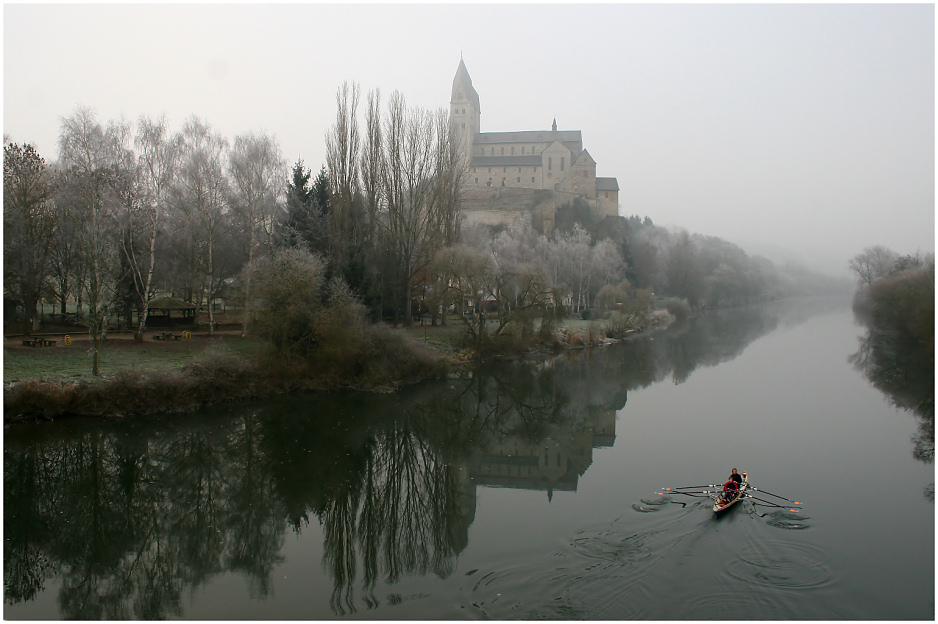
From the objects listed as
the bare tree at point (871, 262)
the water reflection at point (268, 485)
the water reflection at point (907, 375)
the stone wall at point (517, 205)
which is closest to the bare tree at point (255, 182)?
the water reflection at point (268, 485)

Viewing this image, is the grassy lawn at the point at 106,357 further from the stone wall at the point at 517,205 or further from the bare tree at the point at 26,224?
the stone wall at the point at 517,205

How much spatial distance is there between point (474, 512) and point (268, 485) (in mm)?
3917

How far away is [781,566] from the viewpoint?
7.75 metres

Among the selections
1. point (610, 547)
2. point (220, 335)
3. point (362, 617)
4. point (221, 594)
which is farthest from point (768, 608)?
point (220, 335)

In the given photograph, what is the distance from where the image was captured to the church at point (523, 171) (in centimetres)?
6366

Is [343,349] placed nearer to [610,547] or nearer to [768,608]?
[610,547]

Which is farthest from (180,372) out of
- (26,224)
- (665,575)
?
(665,575)

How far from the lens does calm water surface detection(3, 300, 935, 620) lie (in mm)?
7234

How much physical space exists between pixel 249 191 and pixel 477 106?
59.8 metres

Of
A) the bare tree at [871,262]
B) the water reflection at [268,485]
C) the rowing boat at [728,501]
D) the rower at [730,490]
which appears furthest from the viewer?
the bare tree at [871,262]

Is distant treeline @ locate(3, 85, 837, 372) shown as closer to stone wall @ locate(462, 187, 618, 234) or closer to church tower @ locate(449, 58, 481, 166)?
stone wall @ locate(462, 187, 618, 234)

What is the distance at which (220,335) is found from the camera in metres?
21.8

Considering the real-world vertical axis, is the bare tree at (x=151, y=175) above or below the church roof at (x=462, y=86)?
below

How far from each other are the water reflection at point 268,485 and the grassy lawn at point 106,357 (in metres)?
1.97
